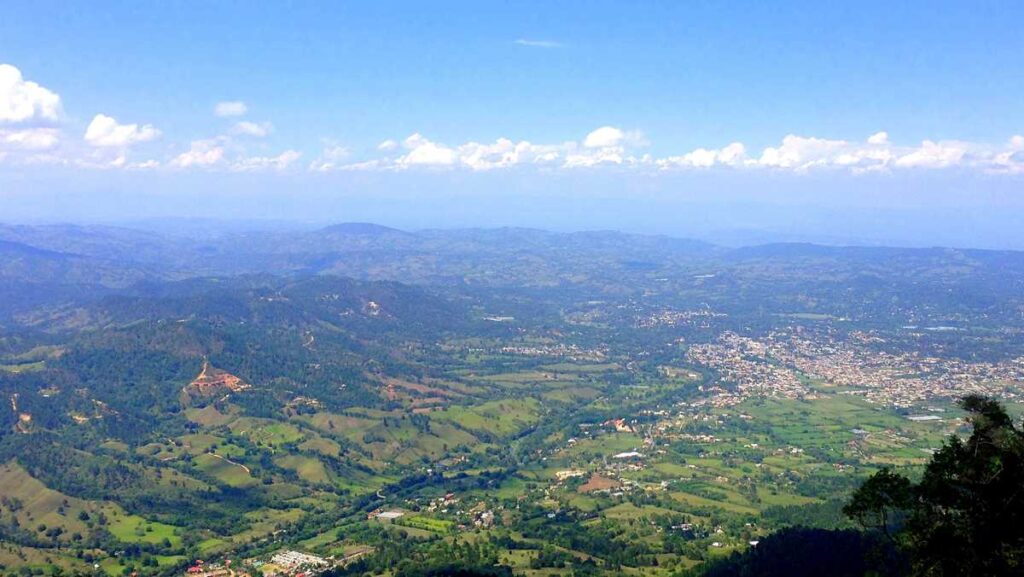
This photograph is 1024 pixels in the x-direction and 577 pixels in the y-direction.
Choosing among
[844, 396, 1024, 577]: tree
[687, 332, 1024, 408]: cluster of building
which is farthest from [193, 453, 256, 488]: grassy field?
[844, 396, 1024, 577]: tree

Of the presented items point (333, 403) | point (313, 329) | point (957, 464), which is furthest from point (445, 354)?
point (957, 464)

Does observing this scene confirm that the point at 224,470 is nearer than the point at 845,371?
Yes

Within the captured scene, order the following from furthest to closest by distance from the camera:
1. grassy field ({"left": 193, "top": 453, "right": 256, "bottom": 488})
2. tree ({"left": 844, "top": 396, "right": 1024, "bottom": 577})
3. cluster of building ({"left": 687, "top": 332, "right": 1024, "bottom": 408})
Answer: cluster of building ({"left": 687, "top": 332, "right": 1024, "bottom": 408}) < grassy field ({"left": 193, "top": 453, "right": 256, "bottom": 488}) < tree ({"left": 844, "top": 396, "right": 1024, "bottom": 577})

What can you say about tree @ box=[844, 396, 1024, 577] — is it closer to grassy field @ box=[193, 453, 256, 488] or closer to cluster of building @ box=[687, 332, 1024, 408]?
grassy field @ box=[193, 453, 256, 488]

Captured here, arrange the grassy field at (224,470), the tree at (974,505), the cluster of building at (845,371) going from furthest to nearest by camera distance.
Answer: the cluster of building at (845,371) < the grassy field at (224,470) < the tree at (974,505)

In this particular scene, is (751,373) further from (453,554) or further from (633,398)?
(453,554)

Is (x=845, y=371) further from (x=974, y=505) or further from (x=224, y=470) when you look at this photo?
(x=974, y=505)

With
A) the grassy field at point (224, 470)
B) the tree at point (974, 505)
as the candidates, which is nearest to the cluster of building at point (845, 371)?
the grassy field at point (224, 470)

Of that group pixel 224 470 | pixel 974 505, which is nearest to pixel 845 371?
pixel 224 470

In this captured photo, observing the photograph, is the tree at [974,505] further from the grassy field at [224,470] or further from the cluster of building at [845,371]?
the cluster of building at [845,371]
